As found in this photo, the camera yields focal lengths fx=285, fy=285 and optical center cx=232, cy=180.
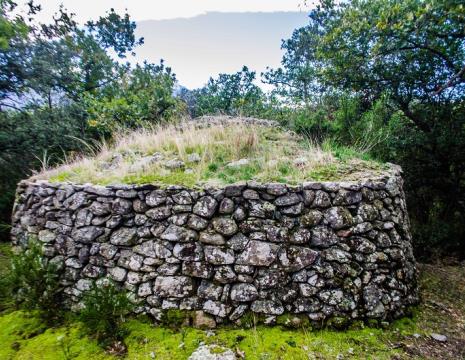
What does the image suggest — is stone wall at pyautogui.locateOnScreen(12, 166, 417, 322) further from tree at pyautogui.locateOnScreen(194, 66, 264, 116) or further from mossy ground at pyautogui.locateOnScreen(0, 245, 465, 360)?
tree at pyautogui.locateOnScreen(194, 66, 264, 116)

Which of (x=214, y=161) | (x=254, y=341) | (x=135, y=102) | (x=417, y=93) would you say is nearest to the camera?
(x=254, y=341)

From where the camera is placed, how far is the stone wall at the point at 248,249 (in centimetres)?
377

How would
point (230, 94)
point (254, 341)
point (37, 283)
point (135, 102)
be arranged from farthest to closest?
point (230, 94)
point (135, 102)
point (37, 283)
point (254, 341)

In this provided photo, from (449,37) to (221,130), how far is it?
582 cm

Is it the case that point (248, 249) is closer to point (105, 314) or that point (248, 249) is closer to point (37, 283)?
point (105, 314)

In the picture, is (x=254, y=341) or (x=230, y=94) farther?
(x=230, y=94)

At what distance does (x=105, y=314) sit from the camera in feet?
11.5

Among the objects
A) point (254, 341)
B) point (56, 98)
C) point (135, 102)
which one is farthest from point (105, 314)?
point (56, 98)

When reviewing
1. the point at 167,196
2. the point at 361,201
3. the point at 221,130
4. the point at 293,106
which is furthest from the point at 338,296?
the point at 293,106

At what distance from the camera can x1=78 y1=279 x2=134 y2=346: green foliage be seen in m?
3.50

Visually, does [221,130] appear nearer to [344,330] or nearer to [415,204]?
[344,330]

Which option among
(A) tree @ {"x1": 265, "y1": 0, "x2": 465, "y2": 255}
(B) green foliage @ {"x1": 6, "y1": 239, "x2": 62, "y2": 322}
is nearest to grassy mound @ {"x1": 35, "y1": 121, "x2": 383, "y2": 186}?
(B) green foliage @ {"x1": 6, "y1": 239, "x2": 62, "y2": 322}

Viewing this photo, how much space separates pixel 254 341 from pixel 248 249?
1.09 metres

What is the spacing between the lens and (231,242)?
3.87 meters
